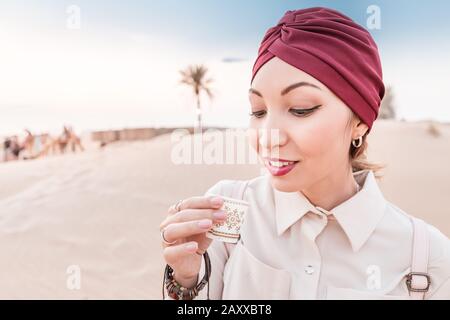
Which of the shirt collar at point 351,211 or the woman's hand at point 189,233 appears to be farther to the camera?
the shirt collar at point 351,211

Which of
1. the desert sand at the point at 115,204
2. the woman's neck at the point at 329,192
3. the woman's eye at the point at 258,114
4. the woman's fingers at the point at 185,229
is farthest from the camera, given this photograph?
the desert sand at the point at 115,204

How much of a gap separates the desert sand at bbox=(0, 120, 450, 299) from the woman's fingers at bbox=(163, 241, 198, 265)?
12.0 ft

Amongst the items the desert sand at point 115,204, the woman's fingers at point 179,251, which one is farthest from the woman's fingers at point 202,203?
the desert sand at point 115,204

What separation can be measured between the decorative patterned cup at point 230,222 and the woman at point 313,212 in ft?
0.10

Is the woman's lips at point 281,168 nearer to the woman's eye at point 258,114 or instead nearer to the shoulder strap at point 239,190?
the woman's eye at point 258,114

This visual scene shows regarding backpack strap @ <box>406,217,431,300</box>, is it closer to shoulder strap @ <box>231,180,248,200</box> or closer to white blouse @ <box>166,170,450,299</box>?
white blouse @ <box>166,170,450,299</box>

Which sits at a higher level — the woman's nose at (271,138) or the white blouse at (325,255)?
the woman's nose at (271,138)

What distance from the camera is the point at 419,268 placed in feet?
5.19

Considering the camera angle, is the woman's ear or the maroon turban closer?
the maroon turban

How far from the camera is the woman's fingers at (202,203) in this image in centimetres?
149

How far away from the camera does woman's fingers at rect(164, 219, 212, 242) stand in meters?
1.47

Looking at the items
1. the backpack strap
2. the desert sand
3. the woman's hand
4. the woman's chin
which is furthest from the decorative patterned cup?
the desert sand
